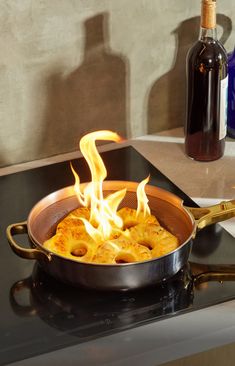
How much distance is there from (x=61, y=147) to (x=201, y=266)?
540 mm

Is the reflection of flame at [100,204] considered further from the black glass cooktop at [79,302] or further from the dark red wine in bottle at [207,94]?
the dark red wine in bottle at [207,94]

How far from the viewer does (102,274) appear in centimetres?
113

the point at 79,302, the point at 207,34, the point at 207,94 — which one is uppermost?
the point at 207,34

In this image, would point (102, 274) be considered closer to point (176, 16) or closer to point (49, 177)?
point (49, 177)

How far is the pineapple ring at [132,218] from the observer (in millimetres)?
1289

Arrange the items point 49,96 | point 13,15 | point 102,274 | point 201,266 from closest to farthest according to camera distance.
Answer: point 102,274, point 201,266, point 13,15, point 49,96

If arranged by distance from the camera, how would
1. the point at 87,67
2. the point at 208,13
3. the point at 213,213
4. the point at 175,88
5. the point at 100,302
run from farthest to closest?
the point at 175,88
the point at 87,67
the point at 208,13
the point at 213,213
the point at 100,302

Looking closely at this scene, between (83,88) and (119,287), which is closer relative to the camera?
(119,287)

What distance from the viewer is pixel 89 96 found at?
5.38ft

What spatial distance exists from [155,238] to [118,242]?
7cm

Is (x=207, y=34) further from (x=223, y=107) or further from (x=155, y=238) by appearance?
(x=155, y=238)

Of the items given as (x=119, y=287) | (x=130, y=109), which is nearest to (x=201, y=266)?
(x=119, y=287)

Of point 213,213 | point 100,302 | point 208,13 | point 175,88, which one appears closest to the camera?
point 100,302

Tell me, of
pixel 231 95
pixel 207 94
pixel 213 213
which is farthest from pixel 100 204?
pixel 231 95
